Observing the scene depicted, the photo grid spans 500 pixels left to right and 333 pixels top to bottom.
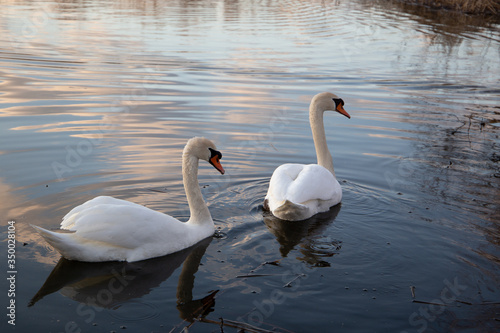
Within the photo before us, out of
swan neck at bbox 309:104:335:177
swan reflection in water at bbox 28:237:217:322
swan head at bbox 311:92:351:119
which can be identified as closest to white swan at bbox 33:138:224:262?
swan reflection in water at bbox 28:237:217:322

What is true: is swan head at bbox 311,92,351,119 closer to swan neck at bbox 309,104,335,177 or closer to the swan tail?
swan neck at bbox 309,104,335,177

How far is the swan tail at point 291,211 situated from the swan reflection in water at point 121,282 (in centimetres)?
128

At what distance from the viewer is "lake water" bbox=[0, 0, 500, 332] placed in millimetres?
A: 5078

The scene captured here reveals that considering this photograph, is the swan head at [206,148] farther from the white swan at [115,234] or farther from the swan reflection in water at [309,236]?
the swan reflection in water at [309,236]

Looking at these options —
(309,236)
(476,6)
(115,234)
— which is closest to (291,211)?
(309,236)

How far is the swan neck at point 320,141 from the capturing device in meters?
8.47

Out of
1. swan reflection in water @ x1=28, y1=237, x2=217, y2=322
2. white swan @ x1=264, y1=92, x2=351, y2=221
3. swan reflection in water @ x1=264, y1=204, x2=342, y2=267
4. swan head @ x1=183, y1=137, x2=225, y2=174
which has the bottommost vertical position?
swan reflection in water @ x1=264, y1=204, x2=342, y2=267

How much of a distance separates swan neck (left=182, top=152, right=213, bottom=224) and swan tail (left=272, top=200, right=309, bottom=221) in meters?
0.88

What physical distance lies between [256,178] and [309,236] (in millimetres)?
1966

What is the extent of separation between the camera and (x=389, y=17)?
3253 cm

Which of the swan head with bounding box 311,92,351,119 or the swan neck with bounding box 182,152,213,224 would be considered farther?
the swan head with bounding box 311,92,351,119

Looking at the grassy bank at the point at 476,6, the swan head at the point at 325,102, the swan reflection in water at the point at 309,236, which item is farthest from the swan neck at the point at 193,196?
the grassy bank at the point at 476,6

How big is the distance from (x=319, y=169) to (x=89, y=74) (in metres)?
9.79

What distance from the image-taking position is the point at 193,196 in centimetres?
659
